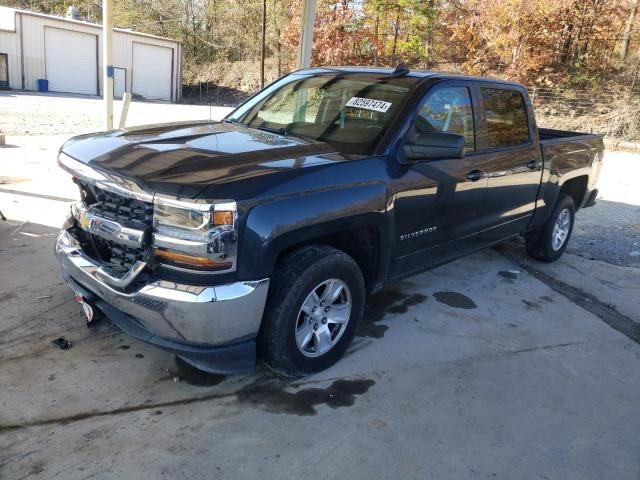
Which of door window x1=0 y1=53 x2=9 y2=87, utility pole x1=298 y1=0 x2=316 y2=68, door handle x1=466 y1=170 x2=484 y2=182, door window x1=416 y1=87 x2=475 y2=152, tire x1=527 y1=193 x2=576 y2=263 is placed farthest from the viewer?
door window x1=0 y1=53 x2=9 y2=87

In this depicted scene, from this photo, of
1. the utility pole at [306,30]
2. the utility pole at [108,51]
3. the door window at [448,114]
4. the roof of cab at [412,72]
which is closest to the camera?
the door window at [448,114]

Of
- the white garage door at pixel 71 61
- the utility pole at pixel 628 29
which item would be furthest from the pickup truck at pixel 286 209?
the white garage door at pixel 71 61

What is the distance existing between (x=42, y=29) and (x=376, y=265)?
33218mm

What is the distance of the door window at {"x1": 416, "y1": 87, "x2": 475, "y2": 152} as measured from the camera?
3.81 m

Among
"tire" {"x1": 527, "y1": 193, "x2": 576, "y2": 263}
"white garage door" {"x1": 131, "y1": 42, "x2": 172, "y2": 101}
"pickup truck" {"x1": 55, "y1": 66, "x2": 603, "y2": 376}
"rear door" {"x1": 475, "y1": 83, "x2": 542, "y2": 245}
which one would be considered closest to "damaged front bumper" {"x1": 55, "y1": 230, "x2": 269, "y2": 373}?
"pickup truck" {"x1": 55, "y1": 66, "x2": 603, "y2": 376}

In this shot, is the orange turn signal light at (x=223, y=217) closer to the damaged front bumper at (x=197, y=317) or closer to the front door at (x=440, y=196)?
the damaged front bumper at (x=197, y=317)

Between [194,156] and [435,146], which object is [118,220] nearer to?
[194,156]

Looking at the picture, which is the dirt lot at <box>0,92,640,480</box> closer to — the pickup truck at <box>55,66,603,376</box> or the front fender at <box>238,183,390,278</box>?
the pickup truck at <box>55,66,603,376</box>

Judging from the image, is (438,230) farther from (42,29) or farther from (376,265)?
(42,29)

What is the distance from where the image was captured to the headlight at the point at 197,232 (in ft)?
8.75

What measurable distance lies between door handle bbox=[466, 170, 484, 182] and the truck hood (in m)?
1.26

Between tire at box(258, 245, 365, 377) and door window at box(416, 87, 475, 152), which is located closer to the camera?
tire at box(258, 245, 365, 377)

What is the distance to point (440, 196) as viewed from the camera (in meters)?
3.89

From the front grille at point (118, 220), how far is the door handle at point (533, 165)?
11.7 feet
